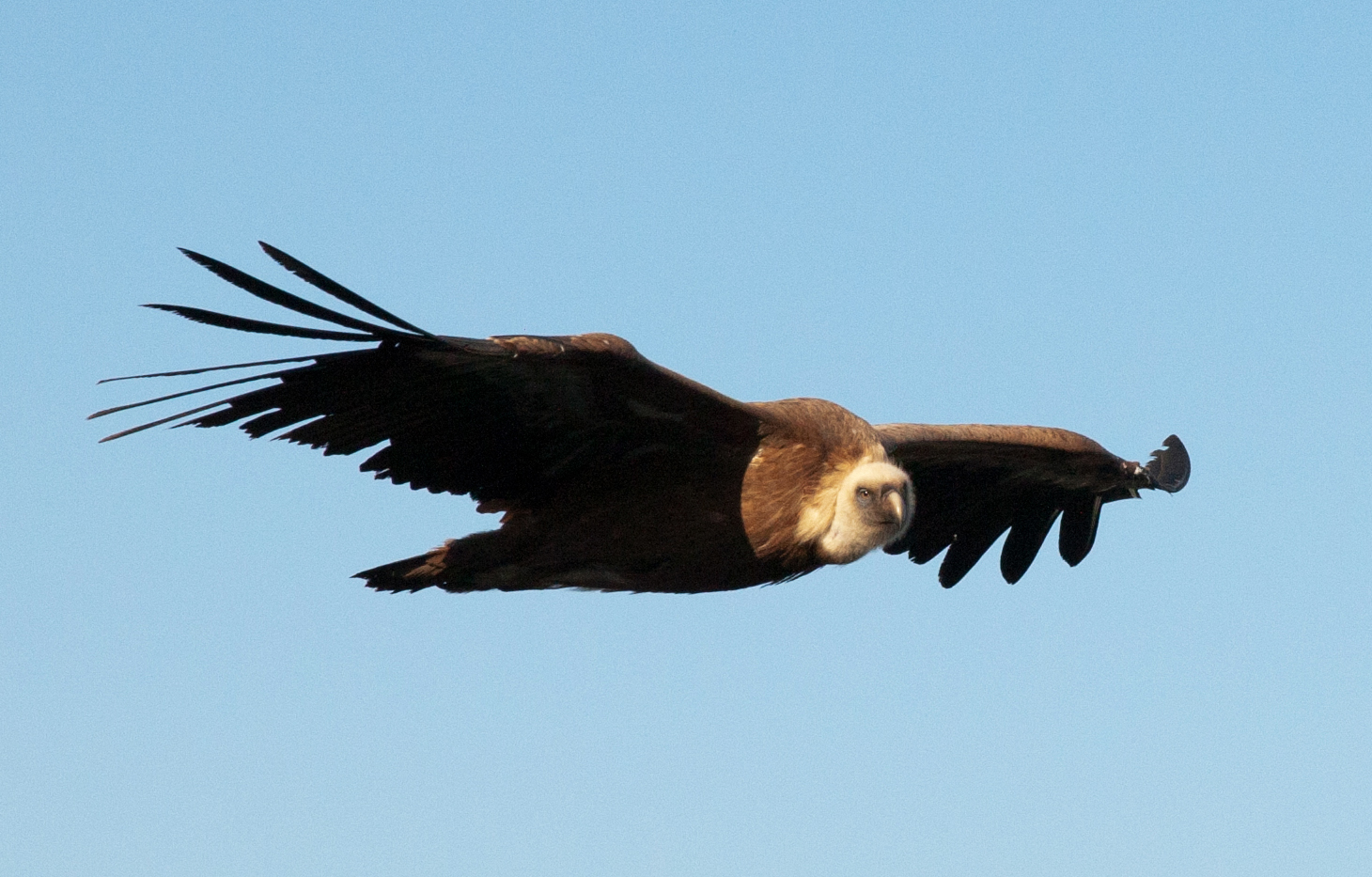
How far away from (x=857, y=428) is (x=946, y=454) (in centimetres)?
202

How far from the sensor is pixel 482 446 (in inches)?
297

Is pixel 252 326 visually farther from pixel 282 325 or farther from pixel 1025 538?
pixel 1025 538

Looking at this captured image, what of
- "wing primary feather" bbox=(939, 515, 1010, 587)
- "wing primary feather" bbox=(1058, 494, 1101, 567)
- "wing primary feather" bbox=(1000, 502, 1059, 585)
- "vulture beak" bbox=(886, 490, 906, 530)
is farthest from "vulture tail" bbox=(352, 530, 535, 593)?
"wing primary feather" bbox=(1058, 494, 1101, 567)

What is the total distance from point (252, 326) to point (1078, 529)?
551 centimetres

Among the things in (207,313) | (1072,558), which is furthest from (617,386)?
(1072,558)

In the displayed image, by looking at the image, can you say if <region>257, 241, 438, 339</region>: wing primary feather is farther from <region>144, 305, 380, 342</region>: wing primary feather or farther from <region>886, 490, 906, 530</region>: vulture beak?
<region>886, 490, 906, 530</region>: vulture beak

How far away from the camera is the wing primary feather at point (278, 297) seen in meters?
5.96

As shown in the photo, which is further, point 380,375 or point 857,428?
point 857,428

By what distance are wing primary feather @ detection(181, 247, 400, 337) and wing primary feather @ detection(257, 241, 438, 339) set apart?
4.9 inches

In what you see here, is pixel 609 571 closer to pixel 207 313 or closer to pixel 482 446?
pixel 482 446

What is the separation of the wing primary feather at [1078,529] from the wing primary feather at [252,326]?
197 inches

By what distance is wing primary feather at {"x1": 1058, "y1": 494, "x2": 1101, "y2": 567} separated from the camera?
10.3 metres

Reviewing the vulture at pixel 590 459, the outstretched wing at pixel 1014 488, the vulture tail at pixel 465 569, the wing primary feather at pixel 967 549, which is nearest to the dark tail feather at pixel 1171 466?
the outstretched wing at pixel 1014 488

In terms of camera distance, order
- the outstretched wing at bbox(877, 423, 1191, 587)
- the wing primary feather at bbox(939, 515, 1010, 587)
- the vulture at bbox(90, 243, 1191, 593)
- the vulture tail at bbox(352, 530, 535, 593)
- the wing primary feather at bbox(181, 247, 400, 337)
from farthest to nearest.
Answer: the wing primary feather at bbox(939, 515, 1010, 587), the outstretched wing at bbox(877, 423, 1191, 587), the vulture tail at bbox(352, 530, 535, 593), the vulture at bbox(90, 243, 1191, 593), the wing primary feather at bbox(181, 247, 400, 337)
